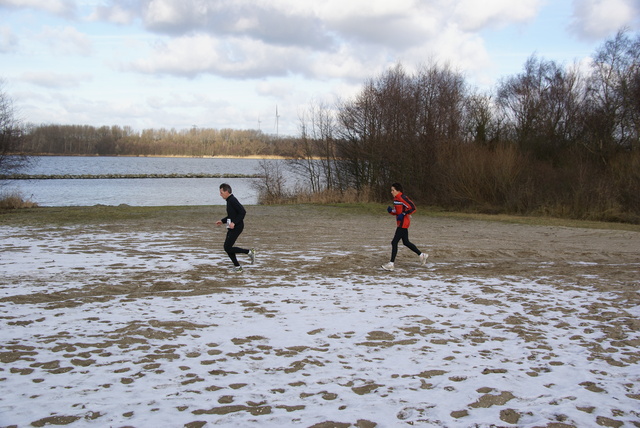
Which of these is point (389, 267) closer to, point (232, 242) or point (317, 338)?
point (232, 242)

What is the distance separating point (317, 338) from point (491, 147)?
3084 centimetres

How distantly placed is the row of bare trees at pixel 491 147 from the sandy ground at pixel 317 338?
45.7 ft

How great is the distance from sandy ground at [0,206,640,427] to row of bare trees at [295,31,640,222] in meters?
13.9

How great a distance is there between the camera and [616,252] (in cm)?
1430

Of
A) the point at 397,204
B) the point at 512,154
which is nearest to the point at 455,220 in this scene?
the point at 512,154

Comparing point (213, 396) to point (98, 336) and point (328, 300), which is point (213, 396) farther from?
point (328, 300)

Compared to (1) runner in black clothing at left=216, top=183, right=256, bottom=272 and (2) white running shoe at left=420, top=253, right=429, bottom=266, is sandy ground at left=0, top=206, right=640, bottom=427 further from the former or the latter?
(1) runner in black clothing at left=216, top=183, right=256, bottom=272

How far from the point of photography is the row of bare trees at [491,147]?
26.7 meters

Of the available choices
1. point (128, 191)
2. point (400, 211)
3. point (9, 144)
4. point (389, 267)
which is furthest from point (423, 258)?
point (128, 191)

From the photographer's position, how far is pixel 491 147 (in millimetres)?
35062

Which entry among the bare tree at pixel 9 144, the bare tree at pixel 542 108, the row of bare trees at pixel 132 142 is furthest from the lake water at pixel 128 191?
the row of bare trees at pixel 132 142

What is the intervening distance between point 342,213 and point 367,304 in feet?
53.7

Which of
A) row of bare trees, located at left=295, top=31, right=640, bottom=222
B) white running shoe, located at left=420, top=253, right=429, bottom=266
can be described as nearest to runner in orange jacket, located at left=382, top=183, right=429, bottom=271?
white running shoe, located at left=420, top=253, right=429, bottom=266

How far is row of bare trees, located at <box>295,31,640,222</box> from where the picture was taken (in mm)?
26734
